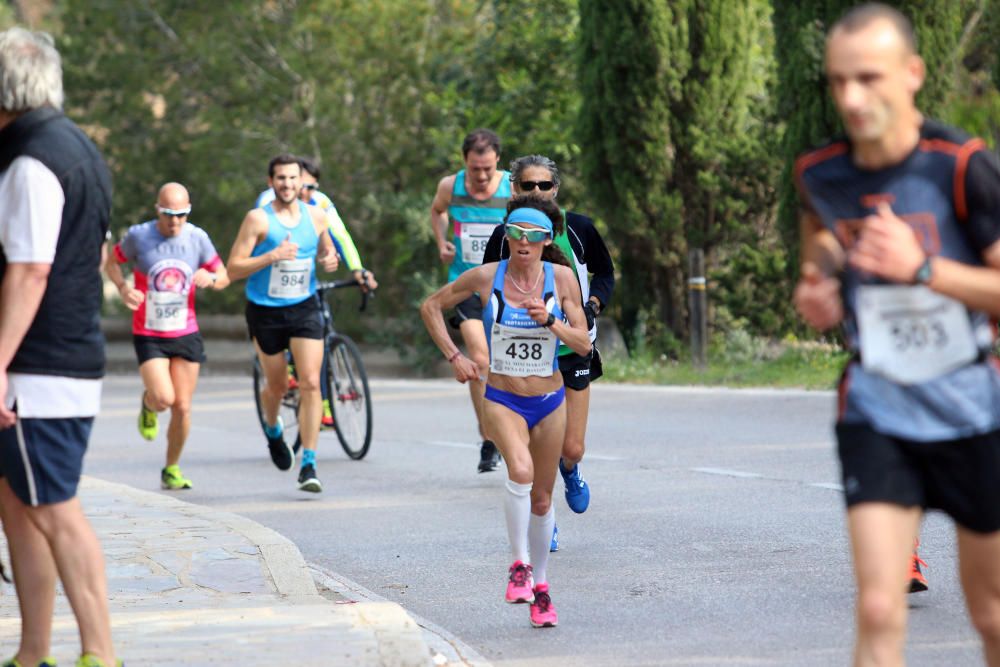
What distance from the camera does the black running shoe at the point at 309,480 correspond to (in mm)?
11828

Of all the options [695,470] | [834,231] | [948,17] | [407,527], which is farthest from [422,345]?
[834,231]

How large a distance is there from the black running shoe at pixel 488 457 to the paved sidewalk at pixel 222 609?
96.1 inches

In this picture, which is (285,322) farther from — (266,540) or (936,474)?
(936,474)

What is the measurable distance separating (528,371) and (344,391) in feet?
20.4

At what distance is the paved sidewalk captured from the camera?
6.22m

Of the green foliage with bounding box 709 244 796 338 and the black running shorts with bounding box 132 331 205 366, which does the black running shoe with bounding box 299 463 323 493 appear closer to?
the black running shorts with bounding box 132 331 205 366

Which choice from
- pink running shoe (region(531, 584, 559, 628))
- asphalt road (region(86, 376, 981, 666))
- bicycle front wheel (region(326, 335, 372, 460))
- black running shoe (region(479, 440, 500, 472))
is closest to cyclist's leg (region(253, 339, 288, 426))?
asphalt road (region(86, 376, 981, 666))

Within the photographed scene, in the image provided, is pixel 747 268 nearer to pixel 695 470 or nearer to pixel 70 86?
pixel 695 470

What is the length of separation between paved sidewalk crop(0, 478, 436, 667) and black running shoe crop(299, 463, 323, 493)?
64.2 inches

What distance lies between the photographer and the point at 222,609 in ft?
23.1

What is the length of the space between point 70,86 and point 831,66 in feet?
111

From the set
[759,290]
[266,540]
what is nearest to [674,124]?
[759,290]

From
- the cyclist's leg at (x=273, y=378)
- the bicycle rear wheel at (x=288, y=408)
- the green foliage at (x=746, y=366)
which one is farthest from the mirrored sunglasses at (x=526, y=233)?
the green foliage at (x=746, y=366)

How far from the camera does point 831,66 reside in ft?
14.2
